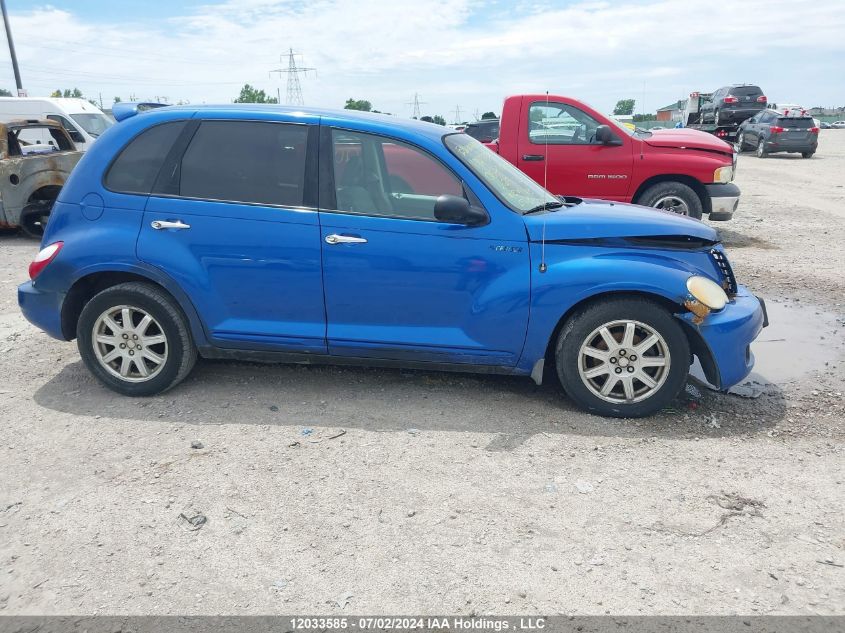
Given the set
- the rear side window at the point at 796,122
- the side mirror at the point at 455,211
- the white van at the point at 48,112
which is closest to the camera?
the side mirror at the point at 455,211

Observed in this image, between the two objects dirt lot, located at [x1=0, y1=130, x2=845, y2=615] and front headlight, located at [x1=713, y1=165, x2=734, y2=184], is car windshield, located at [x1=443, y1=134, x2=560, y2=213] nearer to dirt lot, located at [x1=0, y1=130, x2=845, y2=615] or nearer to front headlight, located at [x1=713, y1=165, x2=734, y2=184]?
dirt lot, located at [x1=0, y1=130, x2=845, y2=615]

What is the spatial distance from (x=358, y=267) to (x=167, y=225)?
1269mm

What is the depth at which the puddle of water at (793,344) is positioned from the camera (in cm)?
510

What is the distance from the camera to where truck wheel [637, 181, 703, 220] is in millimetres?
9109

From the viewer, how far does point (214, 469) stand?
12.3 ft

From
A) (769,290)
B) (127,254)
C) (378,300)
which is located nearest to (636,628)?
(378,300)

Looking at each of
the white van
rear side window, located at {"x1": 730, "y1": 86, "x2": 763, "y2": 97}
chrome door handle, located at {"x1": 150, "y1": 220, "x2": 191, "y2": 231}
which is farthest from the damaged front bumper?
rear side window, located at {"x1": 730, "y1": 86, "x2": 763, "y2": 97}

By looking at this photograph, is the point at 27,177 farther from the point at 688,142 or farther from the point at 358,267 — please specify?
the point at 688,142

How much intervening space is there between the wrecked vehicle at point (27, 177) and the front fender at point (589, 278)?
28.5 ft

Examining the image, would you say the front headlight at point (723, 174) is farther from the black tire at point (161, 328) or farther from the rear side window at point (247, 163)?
the black tire at point (161, 328)

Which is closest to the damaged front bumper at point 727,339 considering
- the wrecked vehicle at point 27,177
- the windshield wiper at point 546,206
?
the windshield wiper at point 546,206

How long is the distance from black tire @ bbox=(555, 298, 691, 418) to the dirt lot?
0.37 feet

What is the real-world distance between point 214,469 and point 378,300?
138 cm

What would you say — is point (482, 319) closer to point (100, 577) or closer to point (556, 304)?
point (556, 304)
